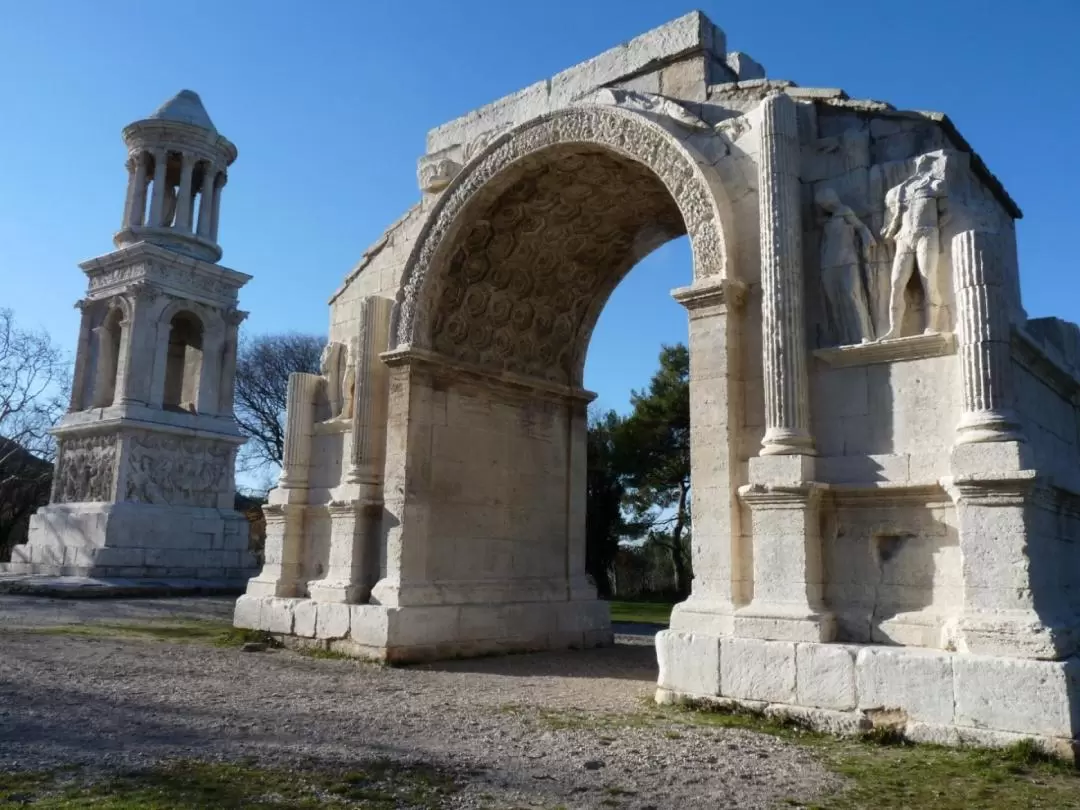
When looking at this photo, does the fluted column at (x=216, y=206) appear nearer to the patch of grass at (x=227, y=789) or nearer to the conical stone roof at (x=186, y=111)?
the conical stone roof at (x=186, y=111)

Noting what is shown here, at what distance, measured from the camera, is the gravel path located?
172 inches

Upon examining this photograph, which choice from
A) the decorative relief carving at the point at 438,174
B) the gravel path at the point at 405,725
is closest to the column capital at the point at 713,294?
the gravel path at the point at 405,725

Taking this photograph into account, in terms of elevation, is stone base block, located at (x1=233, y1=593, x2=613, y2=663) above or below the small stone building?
below

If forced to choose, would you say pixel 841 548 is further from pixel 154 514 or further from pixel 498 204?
pixel 154 514

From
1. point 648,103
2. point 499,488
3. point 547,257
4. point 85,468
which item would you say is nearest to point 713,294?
point 648,103

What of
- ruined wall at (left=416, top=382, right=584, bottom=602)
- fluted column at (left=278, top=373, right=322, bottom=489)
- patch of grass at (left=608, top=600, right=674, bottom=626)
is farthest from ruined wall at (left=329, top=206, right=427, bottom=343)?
patch of grass at (left=608, top=600, right=674, bottom=626)

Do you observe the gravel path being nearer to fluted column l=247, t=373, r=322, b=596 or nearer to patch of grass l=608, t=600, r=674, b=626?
fluted column l=247, t=373, r=322, b=596

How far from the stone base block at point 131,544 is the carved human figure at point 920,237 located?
1528 cm

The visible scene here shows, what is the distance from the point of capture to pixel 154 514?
17.4m

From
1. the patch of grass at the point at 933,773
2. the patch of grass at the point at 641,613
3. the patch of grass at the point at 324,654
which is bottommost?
the patch of grass at the point at 933,773

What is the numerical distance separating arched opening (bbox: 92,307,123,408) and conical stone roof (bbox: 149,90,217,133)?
4926 millimetres

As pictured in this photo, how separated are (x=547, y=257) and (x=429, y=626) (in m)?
4.34

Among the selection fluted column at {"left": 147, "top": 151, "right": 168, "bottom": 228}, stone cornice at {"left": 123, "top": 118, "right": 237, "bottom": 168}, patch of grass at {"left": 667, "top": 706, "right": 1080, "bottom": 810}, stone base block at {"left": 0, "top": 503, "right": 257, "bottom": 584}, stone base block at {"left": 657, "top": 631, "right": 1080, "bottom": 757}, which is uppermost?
stone cornice at {"left": 123, "top": 118, "right": 237, "bottom": 168}

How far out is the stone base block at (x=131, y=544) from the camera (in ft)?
55.0
